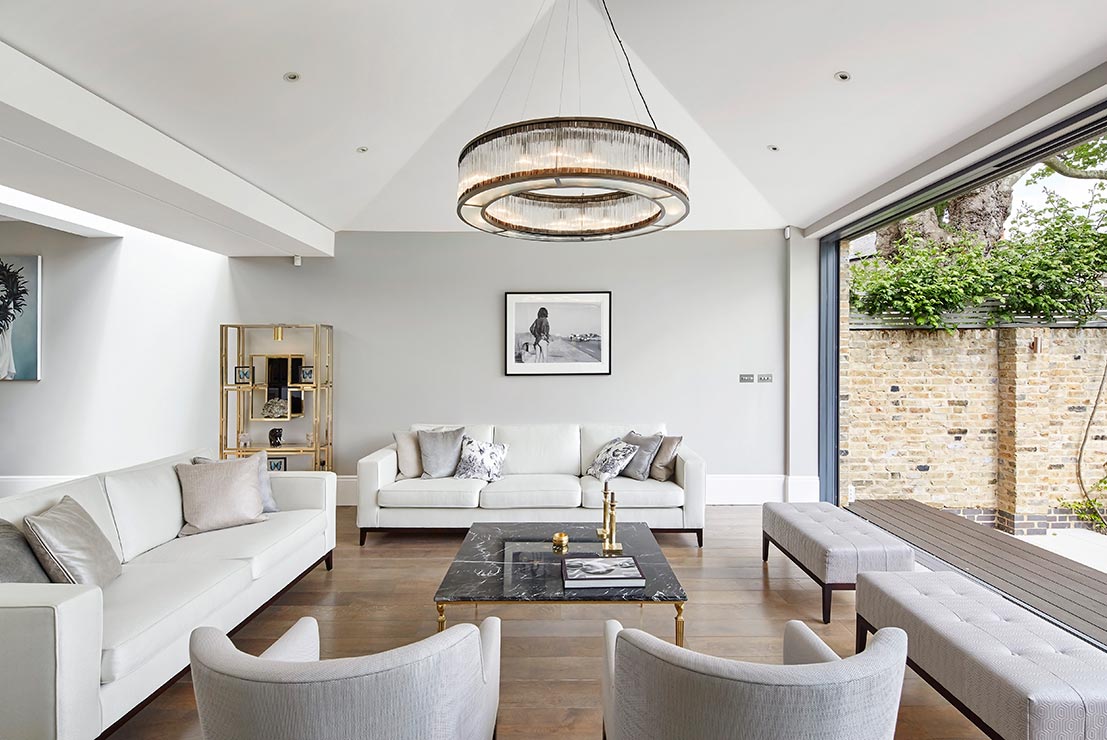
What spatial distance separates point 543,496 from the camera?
4617 millimetres

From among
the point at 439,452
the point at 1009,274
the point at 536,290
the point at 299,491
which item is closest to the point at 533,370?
the point at 536,290

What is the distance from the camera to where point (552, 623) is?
3195 mm

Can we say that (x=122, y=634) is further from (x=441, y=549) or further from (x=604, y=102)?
(x=604, y=102)

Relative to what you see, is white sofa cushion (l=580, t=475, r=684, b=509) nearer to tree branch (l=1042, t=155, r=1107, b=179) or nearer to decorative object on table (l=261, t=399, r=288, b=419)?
decorative object on table (l=261, t=399, r=288, b=419)

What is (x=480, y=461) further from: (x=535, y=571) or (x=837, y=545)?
(x=837, y=545)

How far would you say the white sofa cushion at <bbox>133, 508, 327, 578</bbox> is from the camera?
2951 mm

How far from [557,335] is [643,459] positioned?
1492 mm

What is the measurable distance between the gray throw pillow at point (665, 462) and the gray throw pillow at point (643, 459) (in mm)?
35

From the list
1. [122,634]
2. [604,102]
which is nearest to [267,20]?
[604,102]

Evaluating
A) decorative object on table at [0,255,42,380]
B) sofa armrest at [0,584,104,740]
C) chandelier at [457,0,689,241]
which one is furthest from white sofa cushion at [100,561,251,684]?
decorative object on table at [0,255,42,380]

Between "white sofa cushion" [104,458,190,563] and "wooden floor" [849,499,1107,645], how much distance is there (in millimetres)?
4365

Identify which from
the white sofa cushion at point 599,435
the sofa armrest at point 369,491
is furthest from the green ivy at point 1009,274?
the sofa armrest at point 369,491

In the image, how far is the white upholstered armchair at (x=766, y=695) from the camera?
123cm

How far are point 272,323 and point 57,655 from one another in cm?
430
